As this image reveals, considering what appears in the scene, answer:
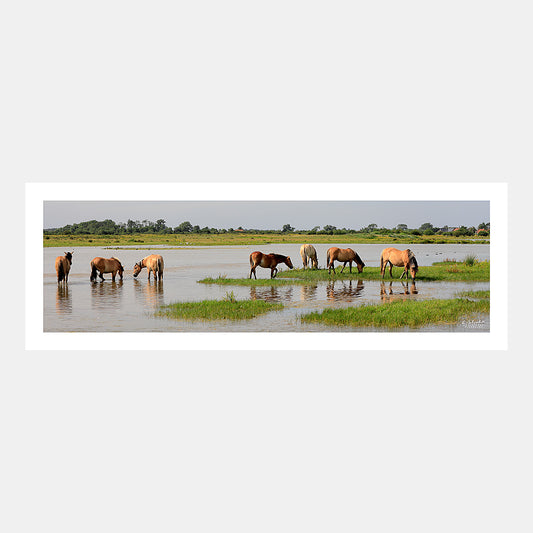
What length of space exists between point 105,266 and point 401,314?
584 cm

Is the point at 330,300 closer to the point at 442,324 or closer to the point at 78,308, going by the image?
the point at 442,324

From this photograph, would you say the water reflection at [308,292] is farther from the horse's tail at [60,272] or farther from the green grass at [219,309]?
the horse's tail at [60,272]

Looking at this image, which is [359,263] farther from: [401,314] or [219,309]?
[219,309]

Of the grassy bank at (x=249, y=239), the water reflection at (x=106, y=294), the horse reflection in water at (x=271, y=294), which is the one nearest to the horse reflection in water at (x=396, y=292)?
the grassy bank at (x=249, y=239)

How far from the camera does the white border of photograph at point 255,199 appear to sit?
9.50 metres

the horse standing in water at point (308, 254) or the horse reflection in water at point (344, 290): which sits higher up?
the horse standing in water at point (308, 254)

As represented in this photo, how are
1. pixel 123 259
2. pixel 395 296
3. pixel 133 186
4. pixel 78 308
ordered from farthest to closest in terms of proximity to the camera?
pixel 123 259, pixel 395 296, pixel 78 308, pixel 133 186

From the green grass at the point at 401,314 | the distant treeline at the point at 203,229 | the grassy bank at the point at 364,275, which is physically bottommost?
the green grass at the point at 401,314

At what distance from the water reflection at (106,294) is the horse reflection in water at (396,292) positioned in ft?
15.8

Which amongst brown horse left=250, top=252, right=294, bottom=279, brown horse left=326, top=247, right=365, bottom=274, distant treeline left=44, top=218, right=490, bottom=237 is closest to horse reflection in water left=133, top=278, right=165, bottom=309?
distant treeline left=44, top=218, right=490, bottom=237

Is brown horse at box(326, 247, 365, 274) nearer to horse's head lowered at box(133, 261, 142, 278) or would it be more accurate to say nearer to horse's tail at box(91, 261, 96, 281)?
horse's head lowered at box(133, 261, 142, 278)

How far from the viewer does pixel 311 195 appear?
9.68 metres

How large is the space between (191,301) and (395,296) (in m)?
3.69
